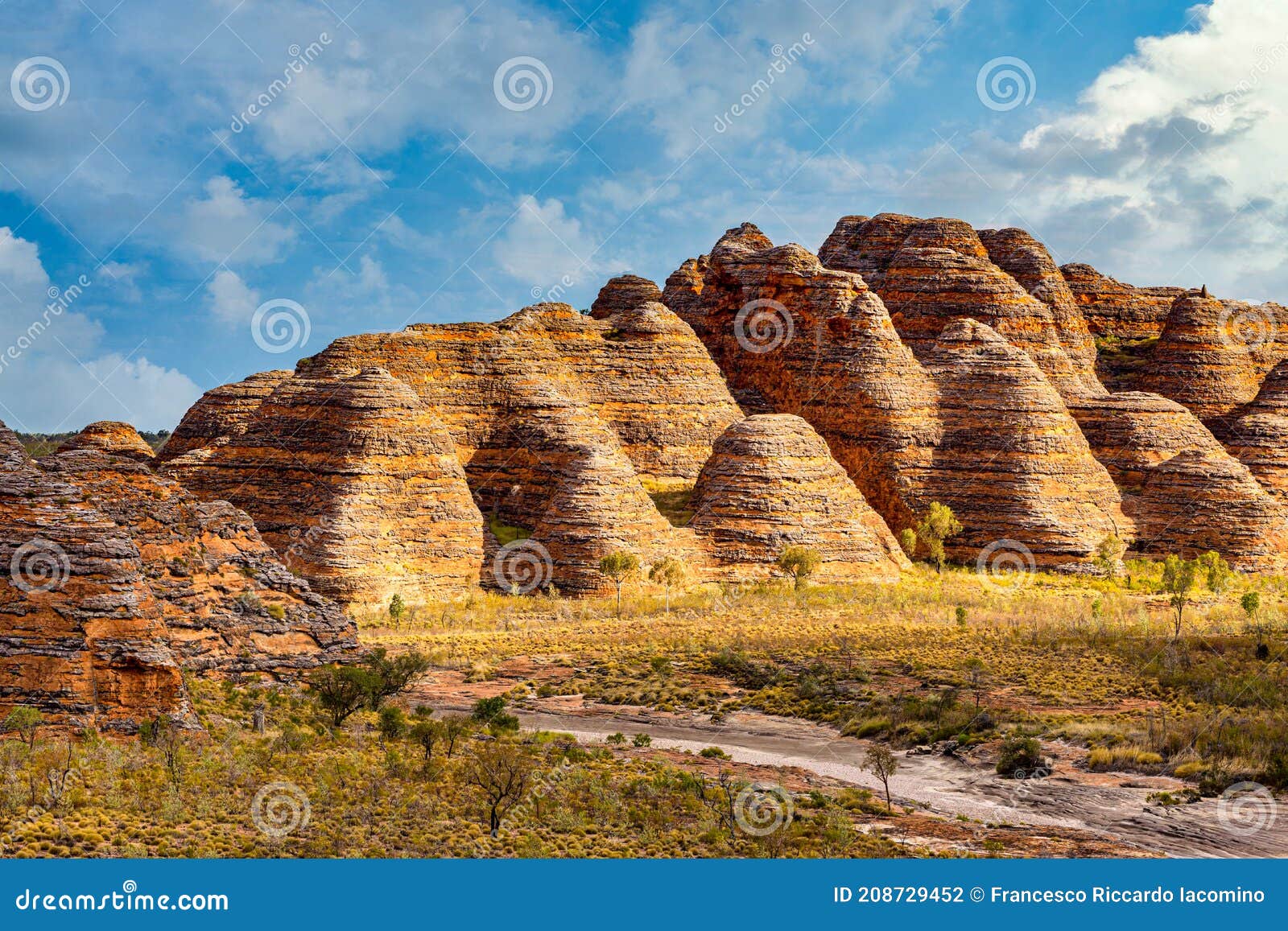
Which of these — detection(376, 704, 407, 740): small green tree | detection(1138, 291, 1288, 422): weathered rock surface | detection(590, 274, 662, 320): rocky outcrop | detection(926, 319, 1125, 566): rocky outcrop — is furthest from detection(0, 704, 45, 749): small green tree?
detection(1138, 291, 1288, 422): weathered rock surface

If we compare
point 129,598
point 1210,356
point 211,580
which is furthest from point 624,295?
point 129,598

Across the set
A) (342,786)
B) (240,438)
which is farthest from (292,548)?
(342,786)

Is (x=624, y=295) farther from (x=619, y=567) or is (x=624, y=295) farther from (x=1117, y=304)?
(x=1117, y=304)

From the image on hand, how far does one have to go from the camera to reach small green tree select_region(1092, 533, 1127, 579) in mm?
54688

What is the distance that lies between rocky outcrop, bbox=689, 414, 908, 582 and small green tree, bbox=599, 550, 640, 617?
4760 millimetres

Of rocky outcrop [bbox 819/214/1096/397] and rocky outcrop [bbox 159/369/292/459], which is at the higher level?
rocky outcrop [bbox 819/214/1096/397]

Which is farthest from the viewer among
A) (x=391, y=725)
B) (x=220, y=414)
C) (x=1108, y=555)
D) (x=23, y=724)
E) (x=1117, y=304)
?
(x=1117, y=304)

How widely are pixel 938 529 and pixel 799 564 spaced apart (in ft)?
29.8

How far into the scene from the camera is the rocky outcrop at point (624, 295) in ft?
233

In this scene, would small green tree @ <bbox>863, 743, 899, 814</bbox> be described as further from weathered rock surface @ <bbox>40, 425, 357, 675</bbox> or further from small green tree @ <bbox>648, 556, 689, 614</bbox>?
small green tree @ <bbox>648, 556, 689, 614</bbox>

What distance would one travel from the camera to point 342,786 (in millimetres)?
22656

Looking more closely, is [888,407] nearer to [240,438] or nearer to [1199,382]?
[1199,382]

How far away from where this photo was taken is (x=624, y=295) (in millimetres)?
71312

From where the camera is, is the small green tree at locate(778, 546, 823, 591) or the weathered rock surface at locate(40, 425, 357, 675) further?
the small green tree at locate(778, 546, 823, 591)
